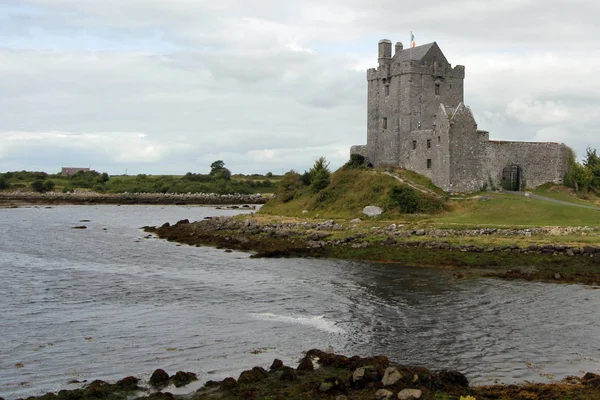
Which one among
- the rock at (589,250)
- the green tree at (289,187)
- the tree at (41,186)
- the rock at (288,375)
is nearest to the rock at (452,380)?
the rock at (288,375)

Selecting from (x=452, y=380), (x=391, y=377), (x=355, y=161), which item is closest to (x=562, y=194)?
(x=355, y=161)

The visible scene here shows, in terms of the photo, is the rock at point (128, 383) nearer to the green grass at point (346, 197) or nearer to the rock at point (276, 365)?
the rock at point (276, 365)

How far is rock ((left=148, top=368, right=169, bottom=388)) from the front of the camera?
627 inches

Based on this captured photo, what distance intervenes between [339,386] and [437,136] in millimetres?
40338

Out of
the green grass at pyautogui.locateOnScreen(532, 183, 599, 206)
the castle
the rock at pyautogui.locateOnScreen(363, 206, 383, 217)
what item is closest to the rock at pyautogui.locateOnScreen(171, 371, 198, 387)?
the rock at pyautogui.locateOnScreen(363, 206, 383, 217)

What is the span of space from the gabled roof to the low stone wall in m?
55.4

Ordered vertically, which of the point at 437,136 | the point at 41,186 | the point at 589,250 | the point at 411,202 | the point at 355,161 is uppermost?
the point at 437,136

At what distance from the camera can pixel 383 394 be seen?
14.1 m

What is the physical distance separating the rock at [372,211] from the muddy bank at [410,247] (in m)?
3.44

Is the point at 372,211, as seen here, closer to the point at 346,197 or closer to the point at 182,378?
the point at 346,197

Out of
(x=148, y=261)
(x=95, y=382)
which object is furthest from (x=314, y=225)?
(x=95, y=382)

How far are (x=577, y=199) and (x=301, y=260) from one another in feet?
85.8

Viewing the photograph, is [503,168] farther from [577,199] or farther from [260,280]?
[260,280]

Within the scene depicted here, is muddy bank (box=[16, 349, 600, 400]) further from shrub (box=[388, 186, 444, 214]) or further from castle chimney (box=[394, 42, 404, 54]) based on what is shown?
castle chimney (box=[394, 42, 404, 54])
